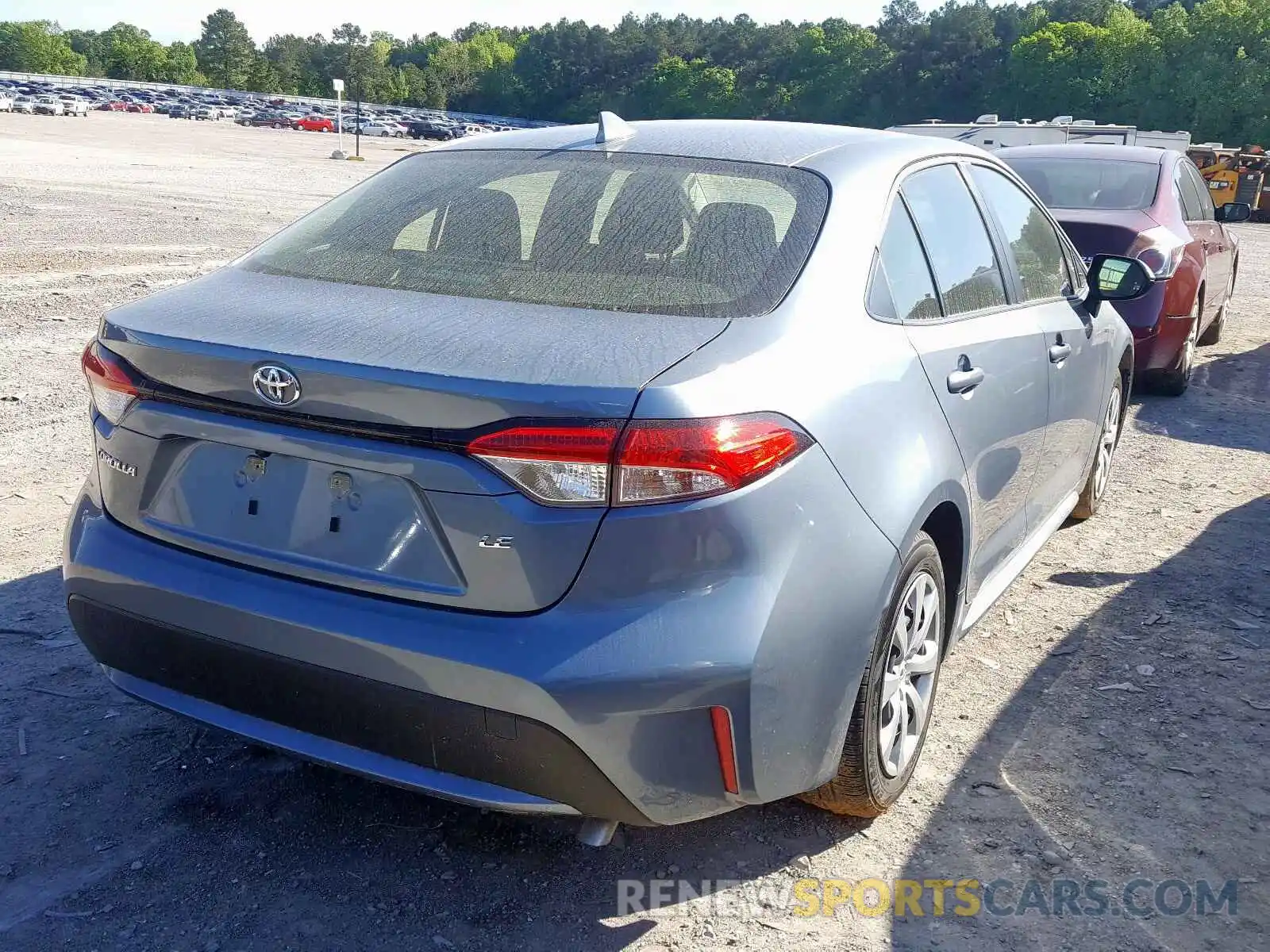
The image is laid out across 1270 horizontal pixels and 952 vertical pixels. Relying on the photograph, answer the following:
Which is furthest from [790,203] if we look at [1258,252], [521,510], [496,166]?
[1258,252]

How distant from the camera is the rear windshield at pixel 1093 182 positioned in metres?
8.16

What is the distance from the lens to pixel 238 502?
8.04 feet

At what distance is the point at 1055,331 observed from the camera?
13.0 ft

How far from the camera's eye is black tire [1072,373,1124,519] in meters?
5.17

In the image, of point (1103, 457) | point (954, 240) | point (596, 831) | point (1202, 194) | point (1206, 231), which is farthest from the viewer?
point (1202, 194)

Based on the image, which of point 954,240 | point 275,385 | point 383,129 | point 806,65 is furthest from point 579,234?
point 806,65

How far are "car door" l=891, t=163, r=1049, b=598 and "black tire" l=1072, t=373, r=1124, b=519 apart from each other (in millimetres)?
1440

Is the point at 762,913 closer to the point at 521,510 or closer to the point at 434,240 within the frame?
the point at 521,510

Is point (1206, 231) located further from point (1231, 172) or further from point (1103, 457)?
point (1231, 172)

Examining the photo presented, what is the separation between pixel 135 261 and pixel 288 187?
1502 centimetres

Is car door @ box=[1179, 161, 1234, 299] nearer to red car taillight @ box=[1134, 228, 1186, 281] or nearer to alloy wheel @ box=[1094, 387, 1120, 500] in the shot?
red car taillight @ box=[1134, 228, 1186, 281]

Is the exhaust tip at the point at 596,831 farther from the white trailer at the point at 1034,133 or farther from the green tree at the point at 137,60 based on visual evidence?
the green tree at the point at 137,60

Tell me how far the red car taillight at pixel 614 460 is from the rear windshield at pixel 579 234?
0.44 m

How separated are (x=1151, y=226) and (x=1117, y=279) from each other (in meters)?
3.56
